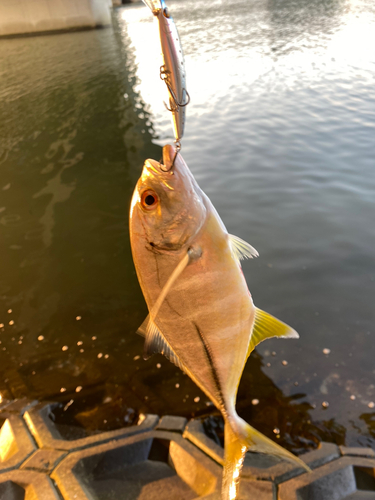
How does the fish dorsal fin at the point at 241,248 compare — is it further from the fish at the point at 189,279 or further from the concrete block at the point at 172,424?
the concrete block at the point at 172,424

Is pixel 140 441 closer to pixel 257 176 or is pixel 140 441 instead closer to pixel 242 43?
pixel 257 176

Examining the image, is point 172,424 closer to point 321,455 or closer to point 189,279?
point 321,455

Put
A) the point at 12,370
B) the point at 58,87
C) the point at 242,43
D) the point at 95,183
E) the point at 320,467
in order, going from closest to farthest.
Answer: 1. the point at 320,467
2. the point at 12,370
3. the point at 95,183
4. the point at 58,87
5. the point at 242,43

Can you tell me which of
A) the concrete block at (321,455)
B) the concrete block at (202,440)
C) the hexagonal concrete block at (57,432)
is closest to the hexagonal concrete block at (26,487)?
the hexagonal concrete block at (57,432)

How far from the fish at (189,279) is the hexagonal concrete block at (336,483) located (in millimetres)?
978

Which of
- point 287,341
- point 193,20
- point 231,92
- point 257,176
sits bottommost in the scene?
point 287,341

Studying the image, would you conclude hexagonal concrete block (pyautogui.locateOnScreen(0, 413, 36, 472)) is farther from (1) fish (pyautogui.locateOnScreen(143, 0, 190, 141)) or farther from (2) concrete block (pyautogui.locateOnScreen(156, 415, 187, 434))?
(1) fish (pyautogui.locateOnScreen(143, 0, 190, 141))

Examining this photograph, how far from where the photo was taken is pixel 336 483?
2.96m

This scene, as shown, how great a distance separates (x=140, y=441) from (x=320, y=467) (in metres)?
1.57

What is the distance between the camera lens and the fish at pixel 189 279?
191cm

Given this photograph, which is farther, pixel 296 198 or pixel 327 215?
pixel 296 198

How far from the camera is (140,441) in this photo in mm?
3445

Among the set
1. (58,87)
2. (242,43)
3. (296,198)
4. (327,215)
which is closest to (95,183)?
(296,198)

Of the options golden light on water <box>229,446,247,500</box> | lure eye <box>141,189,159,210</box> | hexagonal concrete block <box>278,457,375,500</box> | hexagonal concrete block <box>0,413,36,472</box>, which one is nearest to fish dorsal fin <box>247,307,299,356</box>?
golden light on water <box>229,446,247,500</box>
